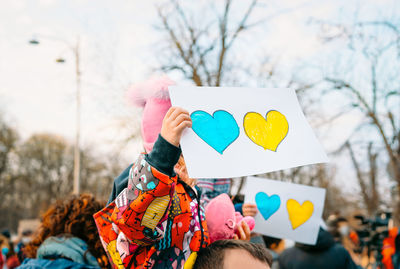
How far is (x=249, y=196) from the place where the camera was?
8.61 ft

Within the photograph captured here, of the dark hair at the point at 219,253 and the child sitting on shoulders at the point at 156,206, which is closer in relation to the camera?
the child sitting on shoulders at the point at 156,206

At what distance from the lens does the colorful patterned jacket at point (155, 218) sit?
112cm

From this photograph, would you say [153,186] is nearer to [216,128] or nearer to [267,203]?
[216,128]

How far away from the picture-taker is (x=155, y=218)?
1.16 meters

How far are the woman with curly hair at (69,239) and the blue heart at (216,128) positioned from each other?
1.26 metres

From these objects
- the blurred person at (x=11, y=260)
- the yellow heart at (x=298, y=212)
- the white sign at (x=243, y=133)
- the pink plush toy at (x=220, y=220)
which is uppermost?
the white sign at (x=243, y=133)

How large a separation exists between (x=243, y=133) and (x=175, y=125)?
0.41 m

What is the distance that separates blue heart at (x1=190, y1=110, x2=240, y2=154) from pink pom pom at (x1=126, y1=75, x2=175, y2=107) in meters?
0.21

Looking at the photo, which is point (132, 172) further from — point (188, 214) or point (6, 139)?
point (6, 139)

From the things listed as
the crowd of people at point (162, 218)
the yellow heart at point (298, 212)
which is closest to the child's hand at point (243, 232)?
the crowd of people at point (162, 218)

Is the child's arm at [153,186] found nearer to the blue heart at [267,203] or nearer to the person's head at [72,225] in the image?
the person's head at [72,225]

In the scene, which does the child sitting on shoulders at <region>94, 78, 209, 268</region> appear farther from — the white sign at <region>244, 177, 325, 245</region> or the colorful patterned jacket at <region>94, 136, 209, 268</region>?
the white sign at <region>244, 177, 325, 245</region>

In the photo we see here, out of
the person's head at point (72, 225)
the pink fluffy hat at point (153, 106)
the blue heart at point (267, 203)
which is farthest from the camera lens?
the blue heart at point (267, 203)

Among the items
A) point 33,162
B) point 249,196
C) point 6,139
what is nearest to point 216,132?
point 249,196
